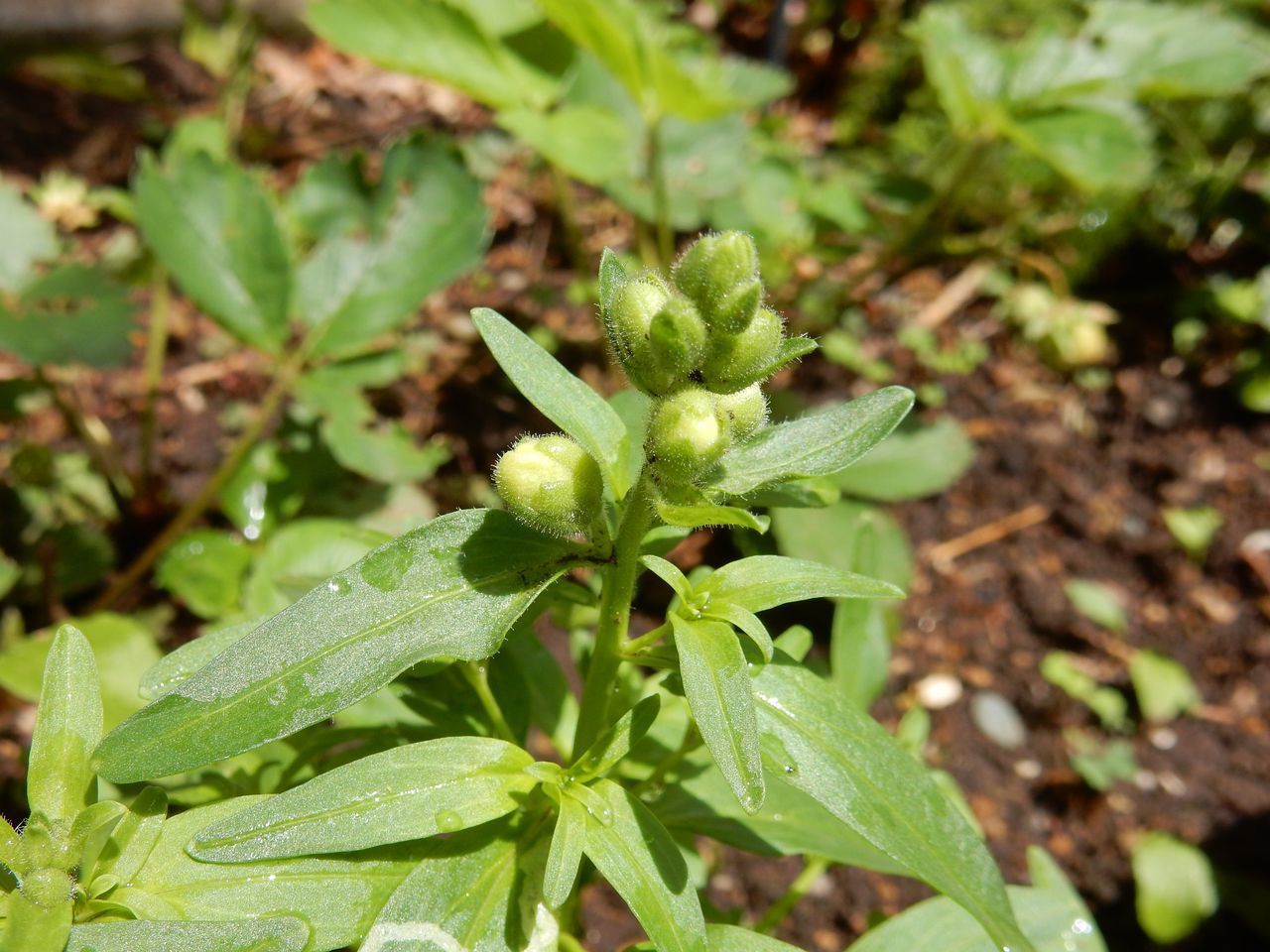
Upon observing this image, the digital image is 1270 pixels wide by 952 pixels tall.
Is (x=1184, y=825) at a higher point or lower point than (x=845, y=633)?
lower

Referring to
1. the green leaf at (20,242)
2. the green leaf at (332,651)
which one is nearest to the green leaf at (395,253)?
the green leaf at (20,242)

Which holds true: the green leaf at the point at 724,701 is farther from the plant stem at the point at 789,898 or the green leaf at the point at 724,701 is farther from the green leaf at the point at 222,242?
the green leaf at the point at 222,242

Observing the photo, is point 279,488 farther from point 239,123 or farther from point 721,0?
point 721,0

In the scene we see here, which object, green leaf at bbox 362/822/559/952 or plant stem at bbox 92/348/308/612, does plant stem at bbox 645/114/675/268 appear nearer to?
plant stem at bbox 92/348/308/612

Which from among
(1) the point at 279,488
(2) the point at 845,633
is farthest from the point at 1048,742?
(1) the point at 279,488

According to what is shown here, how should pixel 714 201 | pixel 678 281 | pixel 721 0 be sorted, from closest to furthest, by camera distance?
pixel 678 281 → pixel 714 201 → pixel 721 0

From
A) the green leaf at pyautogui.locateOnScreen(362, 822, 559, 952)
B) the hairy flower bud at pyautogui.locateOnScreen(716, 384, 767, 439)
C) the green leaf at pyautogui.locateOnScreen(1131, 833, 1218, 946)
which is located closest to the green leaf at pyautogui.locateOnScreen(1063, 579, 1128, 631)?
the green leaf at pyautogui.locateOnScreen(1131, 833, 1218, 946)
